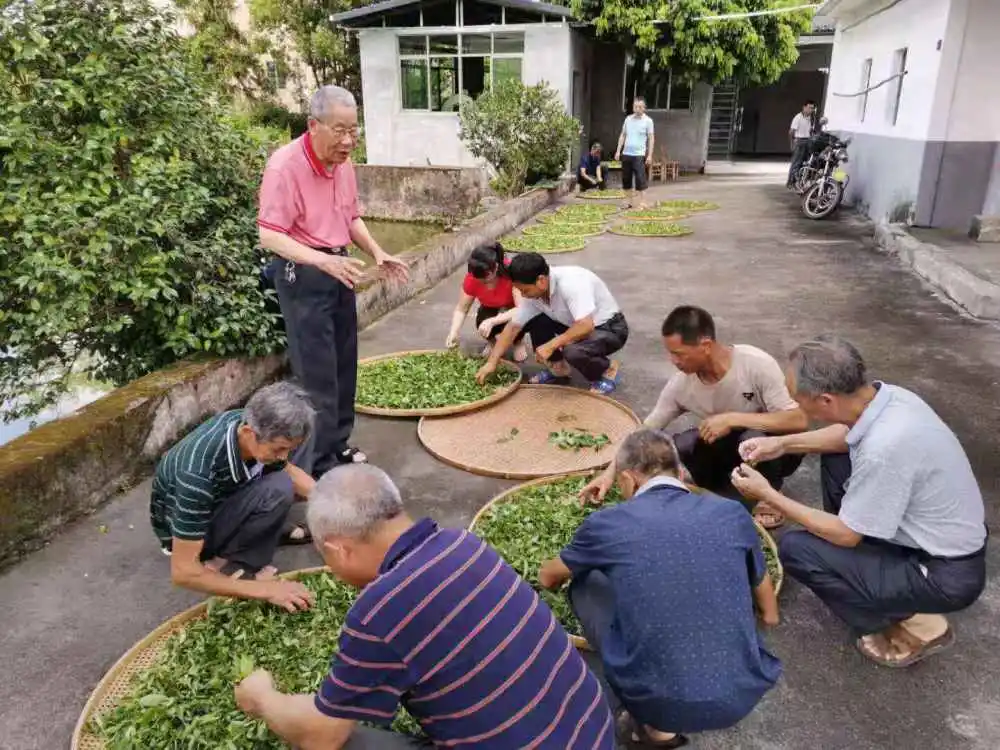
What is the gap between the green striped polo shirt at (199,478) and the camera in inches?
90.7

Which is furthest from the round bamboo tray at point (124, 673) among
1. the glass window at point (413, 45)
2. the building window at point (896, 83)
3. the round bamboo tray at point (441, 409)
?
the glass window at point (413, 45)

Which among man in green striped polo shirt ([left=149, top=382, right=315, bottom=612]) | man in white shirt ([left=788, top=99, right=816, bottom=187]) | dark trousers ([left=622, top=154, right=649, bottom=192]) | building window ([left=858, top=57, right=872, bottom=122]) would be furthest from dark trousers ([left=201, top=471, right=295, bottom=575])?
man in white shirt ([left=788, top=99, right=816, bottom=187])

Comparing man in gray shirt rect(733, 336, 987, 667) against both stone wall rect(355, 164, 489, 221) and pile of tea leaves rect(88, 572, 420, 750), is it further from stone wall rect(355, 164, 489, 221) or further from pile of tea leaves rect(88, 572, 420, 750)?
stone wall rect(355, 164, 489, 221)

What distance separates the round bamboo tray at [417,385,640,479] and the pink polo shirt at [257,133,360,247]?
4.06ft

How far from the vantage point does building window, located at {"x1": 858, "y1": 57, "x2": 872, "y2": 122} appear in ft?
37.1

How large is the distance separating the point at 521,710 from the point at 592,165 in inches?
544

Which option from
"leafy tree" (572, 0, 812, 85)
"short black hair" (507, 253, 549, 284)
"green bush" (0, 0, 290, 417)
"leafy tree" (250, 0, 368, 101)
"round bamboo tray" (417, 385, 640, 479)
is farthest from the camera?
"leafy tree" (250, 0, 368, 101)

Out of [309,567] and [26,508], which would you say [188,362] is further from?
[309,567]

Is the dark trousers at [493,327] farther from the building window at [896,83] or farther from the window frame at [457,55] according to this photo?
the window frame at [457,55]

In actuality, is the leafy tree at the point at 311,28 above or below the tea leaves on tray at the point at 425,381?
above

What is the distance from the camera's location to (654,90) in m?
17.6

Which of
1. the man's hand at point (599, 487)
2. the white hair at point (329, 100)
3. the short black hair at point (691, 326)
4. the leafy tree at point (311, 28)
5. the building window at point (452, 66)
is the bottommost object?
the man's hand at point (599, 487)

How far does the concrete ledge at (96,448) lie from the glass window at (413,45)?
42.4 ft

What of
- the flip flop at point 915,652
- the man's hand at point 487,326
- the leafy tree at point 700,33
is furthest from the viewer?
the leafy tree at point 700,33
